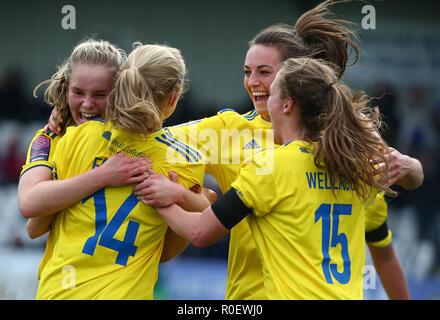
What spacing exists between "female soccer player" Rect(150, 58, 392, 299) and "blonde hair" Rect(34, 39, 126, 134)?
0.71 metres

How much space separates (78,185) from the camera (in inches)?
95.9

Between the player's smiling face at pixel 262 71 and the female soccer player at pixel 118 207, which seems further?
the player's smiling face at pixel 262 71

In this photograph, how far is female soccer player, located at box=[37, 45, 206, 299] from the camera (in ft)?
7.99

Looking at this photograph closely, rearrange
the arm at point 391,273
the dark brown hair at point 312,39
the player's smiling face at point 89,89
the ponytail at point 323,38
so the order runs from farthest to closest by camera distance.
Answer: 1. the arm at point 391,273
2. the ponytail at point 323,38
3. the dark brown hair at point 312,39
4. the player's smiling face at point 89,89

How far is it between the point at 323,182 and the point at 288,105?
353mm

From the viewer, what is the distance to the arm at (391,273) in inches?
158

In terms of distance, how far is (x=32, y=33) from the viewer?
8953mm

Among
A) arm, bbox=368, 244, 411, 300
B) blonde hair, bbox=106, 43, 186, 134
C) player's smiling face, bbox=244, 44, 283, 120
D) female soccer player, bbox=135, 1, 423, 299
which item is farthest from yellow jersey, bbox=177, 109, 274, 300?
arm, bbox=368, 244, 411, 300

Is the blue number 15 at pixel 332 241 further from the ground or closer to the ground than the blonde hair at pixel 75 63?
closer to the ground

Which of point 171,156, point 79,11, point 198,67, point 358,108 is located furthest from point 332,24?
point 79,11

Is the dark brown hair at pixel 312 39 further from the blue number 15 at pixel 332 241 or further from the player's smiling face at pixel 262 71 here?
the blue number 15 at pixel 332 241

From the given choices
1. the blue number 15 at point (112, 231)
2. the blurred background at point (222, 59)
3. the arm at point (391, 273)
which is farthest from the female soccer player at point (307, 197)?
the blurred background at point (222, 59)

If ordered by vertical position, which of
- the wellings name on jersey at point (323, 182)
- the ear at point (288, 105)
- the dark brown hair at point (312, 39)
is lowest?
the wellings name on jersey at point (323, 182)

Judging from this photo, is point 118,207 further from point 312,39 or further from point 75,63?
point 312,39
